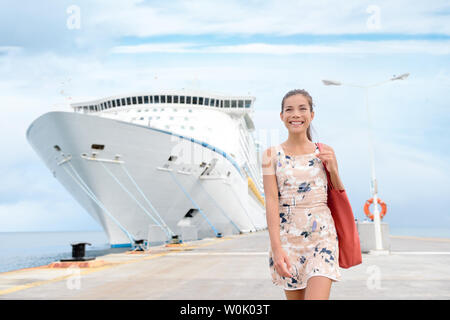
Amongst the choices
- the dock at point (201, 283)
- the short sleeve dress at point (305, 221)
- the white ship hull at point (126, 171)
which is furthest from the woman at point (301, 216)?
the white ship hull at point (126, 171)

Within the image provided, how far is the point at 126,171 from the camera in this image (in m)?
19.6

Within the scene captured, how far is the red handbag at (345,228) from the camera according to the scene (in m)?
2.43

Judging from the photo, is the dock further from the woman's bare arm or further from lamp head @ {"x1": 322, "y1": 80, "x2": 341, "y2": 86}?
lamp head @ {"x1": 322, "y1": 80, "x2": 341, "y2": 86}

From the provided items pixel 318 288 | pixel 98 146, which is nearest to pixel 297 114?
pixel 318 288

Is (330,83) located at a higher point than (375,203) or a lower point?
higher

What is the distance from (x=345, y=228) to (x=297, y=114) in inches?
29.8

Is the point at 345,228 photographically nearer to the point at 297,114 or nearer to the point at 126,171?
the point at 297,114

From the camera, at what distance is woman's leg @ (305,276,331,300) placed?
2270mm

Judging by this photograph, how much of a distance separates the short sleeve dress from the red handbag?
4 centimetres

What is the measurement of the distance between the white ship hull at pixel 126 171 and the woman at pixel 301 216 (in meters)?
17.0
